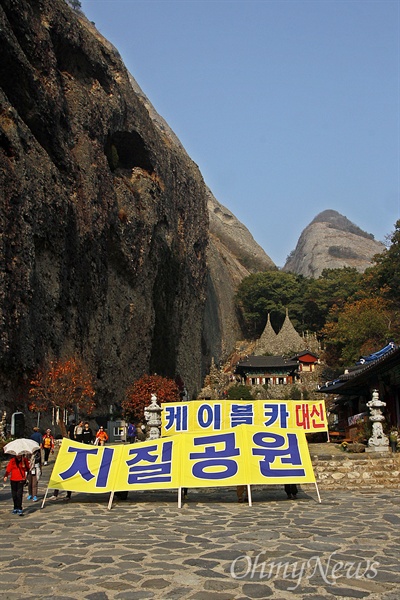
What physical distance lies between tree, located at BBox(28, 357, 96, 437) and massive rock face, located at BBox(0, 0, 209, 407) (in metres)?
0.87

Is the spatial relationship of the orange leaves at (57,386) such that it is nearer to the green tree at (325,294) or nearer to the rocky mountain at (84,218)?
the rocky mountain at (84,218)

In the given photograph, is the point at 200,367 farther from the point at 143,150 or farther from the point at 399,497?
the point at 399,497

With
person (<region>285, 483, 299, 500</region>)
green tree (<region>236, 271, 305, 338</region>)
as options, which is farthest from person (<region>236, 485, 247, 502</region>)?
green tree (<region>236, 271, 305, 338</region>)

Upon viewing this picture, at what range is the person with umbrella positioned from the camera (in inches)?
386

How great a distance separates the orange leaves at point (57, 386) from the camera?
2644cm

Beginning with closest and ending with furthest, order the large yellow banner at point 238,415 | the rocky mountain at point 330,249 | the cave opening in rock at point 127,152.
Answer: the large yellow banner at point 238,415 < the cave opening in rock at point 127,152 < the rocky mountain at point 330,249

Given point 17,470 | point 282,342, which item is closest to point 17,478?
point 17,470

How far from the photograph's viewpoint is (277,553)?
6684 millimetres

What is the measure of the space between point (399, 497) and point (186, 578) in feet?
25.3

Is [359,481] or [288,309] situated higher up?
[288,309]

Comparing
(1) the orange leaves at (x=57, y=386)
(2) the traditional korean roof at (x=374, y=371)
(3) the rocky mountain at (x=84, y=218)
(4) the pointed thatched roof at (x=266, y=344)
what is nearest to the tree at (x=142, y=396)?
(3) the rocky mountain at (x=84, y=218)

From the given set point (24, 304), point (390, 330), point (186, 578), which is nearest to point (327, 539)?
point (186, 578)

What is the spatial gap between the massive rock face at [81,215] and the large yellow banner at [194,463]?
15371 mm

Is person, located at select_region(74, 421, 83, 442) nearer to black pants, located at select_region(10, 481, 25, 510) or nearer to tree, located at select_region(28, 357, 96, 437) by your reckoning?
tree, located at select_region(28, 357, 96, 437)
